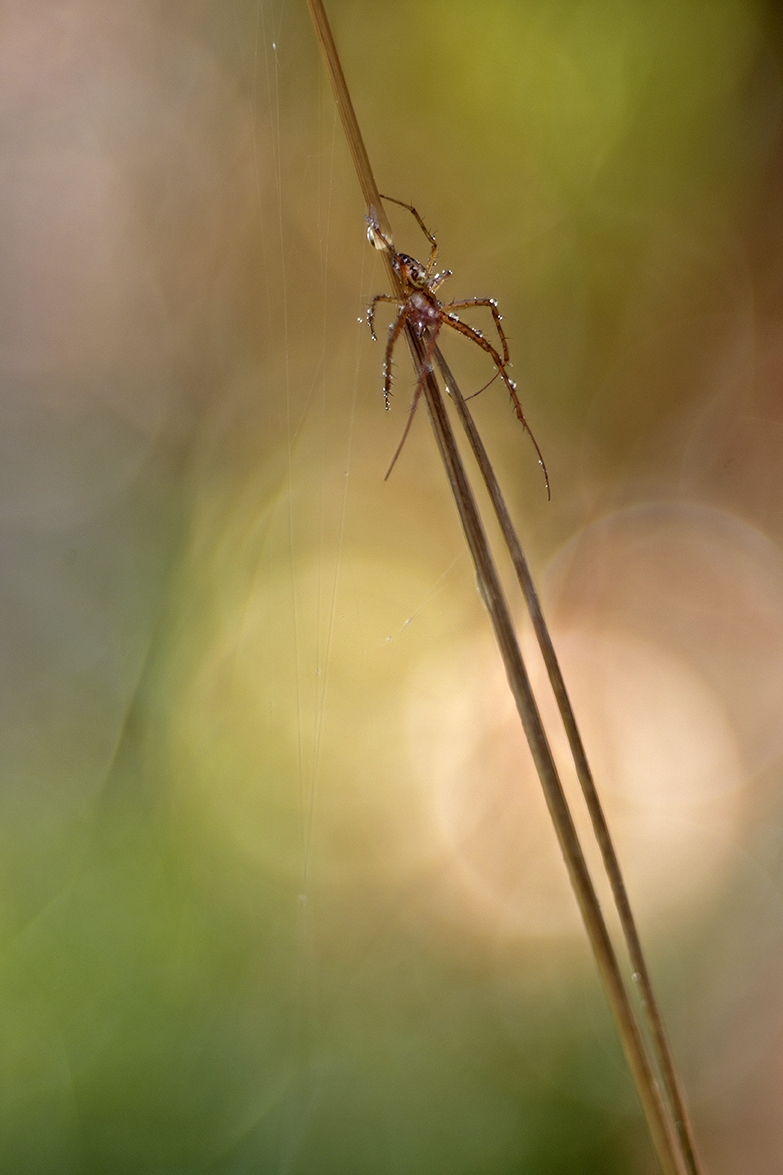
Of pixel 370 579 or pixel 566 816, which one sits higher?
pixel 370 579

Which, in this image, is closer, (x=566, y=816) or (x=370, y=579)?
(x=566, y=816)

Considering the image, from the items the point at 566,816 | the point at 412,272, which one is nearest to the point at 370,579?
the point at 412,272

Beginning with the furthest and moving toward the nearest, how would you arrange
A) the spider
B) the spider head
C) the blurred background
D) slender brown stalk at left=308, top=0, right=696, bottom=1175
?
the blurred background → the spider head → the spider → slender brown stalk at left=308, top=0, right=696, bottom=1175

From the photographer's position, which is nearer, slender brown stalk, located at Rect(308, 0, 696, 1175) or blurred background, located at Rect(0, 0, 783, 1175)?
slender brown stalk, located at Rect(308, 0, 696, 1175)

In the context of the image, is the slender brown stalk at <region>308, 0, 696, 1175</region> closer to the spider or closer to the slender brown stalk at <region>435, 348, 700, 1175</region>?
the slender brown stalk at <region>435, 348, 700, 1175</region>

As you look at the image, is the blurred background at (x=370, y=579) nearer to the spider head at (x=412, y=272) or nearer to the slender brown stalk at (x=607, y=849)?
the spider head at (x=412, y=272)

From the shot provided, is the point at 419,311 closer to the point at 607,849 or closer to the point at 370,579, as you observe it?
the point at 607,849

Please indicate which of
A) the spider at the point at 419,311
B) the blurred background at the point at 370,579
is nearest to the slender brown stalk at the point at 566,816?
the spider at the point at 419,311

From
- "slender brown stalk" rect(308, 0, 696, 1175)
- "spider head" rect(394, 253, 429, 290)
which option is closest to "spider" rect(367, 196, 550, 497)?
"spider head" rect(394, 253, 429, 290)

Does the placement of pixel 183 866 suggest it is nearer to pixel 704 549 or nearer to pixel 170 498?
pixel 170 498
